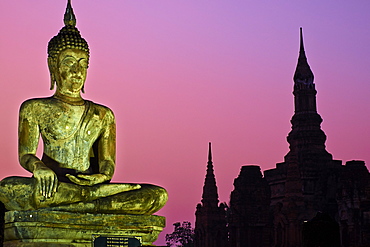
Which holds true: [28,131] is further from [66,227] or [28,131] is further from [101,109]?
[66,227]

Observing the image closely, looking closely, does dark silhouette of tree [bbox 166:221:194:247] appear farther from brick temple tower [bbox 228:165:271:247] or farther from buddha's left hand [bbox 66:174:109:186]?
buddha's left hand [bbox 66:174:109:186]

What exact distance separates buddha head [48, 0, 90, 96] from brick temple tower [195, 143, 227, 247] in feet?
131

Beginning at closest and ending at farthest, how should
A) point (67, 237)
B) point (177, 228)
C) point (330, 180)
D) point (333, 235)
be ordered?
point (67, 237) < point (333, 235) < point (330, 180) < point (177, 228)

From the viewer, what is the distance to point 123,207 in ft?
28.6

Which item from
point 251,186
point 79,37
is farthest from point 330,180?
point 79,37

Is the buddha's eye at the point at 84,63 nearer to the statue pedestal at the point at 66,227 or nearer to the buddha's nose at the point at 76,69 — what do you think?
the buddha's nose at the point at 76,69

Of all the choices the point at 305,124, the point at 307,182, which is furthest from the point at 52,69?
the point at 305,124

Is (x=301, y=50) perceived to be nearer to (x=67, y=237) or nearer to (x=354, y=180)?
(x=354, y=180)

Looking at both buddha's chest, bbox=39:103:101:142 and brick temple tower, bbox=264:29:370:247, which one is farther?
brick temple tower, bbox=264:29:370:247

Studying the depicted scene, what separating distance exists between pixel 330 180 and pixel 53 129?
39.8 m

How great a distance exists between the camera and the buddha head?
9.48 metres

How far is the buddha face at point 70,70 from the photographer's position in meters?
9.48

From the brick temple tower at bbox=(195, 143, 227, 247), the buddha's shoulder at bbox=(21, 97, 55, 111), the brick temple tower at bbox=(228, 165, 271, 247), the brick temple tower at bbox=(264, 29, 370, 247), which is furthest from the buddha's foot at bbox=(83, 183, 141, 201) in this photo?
the brick temple tower at bbox=(195, 143, 227, 247)

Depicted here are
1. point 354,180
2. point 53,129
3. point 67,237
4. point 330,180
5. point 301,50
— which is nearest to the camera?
point 67,237
